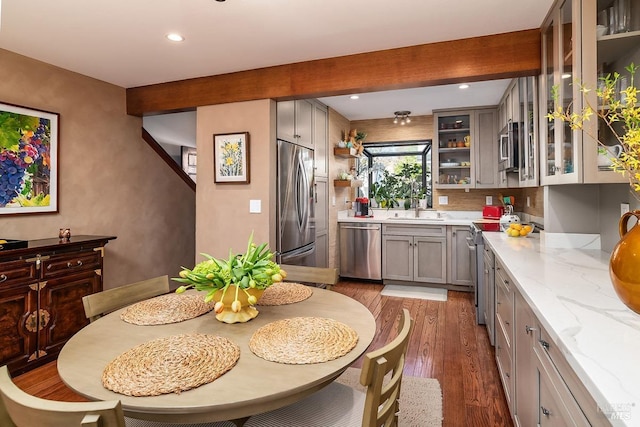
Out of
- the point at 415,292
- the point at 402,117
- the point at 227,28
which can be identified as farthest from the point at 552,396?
the point at 402,117

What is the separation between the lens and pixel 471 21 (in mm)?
2404

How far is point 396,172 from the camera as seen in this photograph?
19.3 ft

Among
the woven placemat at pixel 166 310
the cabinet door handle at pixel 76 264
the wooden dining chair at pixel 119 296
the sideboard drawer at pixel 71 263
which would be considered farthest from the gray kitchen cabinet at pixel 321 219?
the woven placemat at pixel 166 310

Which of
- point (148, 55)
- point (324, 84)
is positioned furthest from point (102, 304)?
point (324, 84)

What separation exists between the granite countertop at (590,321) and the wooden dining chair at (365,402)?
0.45m

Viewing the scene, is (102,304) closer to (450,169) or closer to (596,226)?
(596,226)

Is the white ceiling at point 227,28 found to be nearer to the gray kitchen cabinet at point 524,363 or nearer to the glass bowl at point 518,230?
the glass bowl at point 518,230

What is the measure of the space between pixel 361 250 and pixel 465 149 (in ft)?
6.75

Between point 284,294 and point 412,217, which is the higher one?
point 412,217

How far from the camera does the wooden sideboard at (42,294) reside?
2.46 m

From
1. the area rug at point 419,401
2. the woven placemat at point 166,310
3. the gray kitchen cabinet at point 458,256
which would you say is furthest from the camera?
the gray kitchen cabinet at point 458,256

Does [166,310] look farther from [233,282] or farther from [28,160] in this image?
[28,160]

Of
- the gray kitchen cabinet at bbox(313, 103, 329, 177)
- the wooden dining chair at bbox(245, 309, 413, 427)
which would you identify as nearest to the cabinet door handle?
Result: the wooden dining chair at bbox(245, 309, 413, 427)

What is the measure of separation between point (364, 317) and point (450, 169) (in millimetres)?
4236
